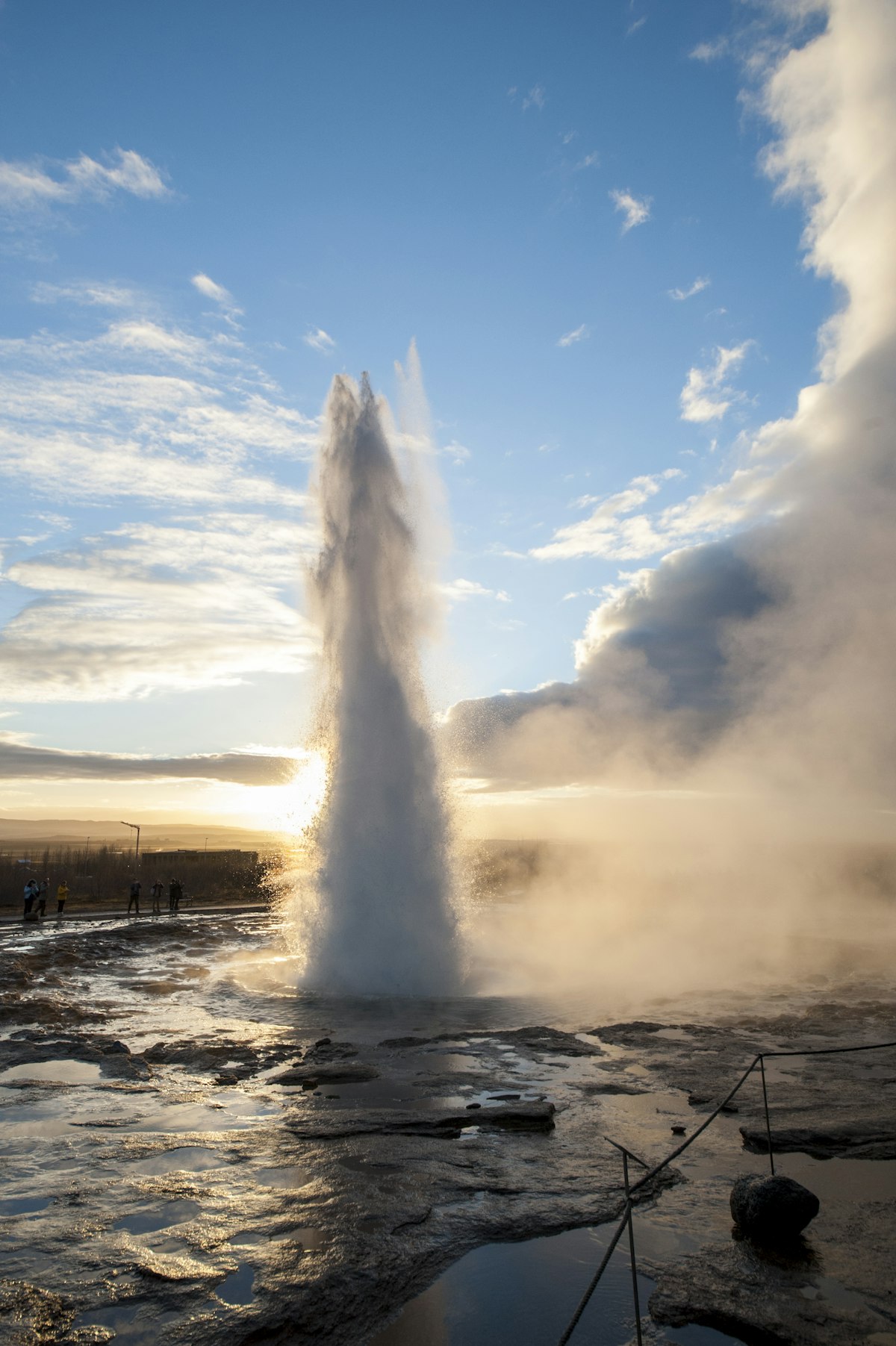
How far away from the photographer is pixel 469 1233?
4.98 m

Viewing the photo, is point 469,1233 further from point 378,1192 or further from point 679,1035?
point 679,1035

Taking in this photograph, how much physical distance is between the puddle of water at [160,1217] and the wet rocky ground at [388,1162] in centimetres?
3

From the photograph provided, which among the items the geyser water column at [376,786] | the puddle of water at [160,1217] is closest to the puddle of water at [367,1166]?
the puddle of water at [160,1217]

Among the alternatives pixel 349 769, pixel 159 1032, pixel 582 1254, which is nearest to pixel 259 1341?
pixel 582 1254

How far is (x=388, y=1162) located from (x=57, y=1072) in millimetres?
4797

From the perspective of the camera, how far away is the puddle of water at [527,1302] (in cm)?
394

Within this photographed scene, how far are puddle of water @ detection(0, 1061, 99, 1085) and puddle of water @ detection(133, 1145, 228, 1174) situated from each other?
8.71 feet

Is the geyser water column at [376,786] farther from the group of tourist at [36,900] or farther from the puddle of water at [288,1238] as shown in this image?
the group of tourist at [36,900]

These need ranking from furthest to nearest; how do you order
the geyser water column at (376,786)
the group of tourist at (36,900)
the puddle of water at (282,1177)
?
1. the group of tourist at (36,900)
2. the geyser water column at (376,786)
3. the puddle of water at (282,1177)

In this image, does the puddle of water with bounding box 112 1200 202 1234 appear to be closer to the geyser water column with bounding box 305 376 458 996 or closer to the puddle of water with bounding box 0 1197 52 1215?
the puddle of water with bounding box 0 1197 52 1215

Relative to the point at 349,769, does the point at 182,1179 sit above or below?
below

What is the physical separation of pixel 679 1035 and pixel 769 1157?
4746 mm

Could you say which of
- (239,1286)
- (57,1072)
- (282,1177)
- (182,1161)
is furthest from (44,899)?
(239,1286)

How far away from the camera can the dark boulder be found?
15.8ft
